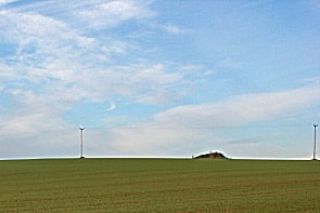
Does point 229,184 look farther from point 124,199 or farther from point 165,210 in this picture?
point 165,210

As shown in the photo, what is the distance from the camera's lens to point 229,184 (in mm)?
40969

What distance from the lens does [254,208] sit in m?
26.4

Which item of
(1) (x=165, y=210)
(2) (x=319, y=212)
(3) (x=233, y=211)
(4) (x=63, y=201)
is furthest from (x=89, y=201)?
(2) (x=319, y=212)

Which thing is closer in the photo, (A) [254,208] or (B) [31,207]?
(A) [254,208]

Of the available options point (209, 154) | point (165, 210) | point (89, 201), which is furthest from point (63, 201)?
Answer: point (209, 154)

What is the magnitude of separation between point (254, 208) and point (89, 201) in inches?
338

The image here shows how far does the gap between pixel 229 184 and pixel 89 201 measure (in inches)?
518

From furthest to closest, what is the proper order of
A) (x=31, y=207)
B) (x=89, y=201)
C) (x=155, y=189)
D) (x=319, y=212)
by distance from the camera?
(x=155, y=189) < (x=89, y=201) < (x=31, y=207) < (x=319, y=212)

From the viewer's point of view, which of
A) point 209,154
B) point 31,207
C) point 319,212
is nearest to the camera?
point 319,212

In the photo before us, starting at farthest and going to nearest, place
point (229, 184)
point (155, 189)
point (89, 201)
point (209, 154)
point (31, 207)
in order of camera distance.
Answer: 1. point (209, 154)
2. point (229, 184)
3. point (155, 189)
4. point (89, 201)
5. point (31, 207)

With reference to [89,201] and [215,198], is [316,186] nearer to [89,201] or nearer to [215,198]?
[215,198]

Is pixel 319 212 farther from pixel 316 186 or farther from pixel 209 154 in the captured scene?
pixel 209 154

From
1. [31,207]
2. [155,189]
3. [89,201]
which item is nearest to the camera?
[31,207]

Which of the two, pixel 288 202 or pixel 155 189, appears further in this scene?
pixel 155 189
